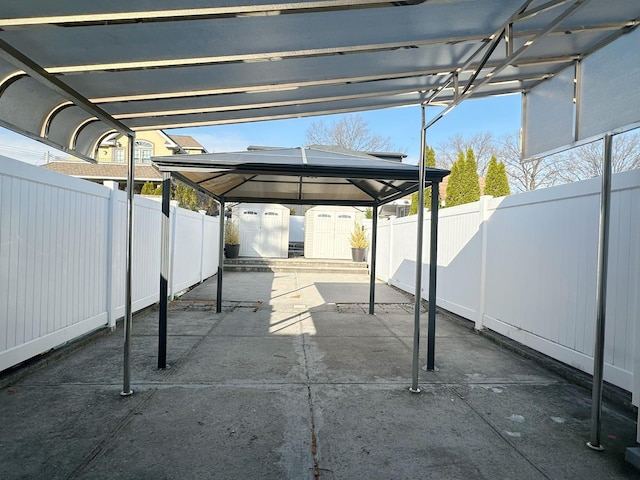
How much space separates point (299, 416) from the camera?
109 inches

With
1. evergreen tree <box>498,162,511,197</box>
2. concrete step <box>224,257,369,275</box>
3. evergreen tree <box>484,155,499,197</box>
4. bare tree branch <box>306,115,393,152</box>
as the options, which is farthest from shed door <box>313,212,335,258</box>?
bare tree branch <box>306,115,393,152</box>

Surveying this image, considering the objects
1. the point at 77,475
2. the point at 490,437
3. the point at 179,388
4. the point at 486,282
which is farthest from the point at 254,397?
the point at 486,282

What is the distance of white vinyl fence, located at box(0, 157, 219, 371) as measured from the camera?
10.3 feet

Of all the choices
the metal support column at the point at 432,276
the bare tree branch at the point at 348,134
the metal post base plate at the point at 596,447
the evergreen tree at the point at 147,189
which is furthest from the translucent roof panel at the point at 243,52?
the bare tree branch at the point at 348,134

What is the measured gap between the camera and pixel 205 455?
2.25 metres

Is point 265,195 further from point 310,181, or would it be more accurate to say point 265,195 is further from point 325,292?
point 325,292

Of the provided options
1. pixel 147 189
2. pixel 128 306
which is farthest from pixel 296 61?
pixel 147 189

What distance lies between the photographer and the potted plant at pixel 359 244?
47.7 feet

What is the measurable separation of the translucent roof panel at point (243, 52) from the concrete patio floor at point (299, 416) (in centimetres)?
197

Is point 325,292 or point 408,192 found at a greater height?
point 408,192

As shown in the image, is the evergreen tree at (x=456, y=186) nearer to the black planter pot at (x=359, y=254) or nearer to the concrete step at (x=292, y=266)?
the black planter pot at (x=359, y=254)

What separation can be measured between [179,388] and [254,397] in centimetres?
67

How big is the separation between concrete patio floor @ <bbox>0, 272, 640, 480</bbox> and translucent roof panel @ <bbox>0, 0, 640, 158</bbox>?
6.45 feet

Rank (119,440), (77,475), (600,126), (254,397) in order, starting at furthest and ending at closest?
(254,397) < (600,126) < (119,440) < (77,475)
